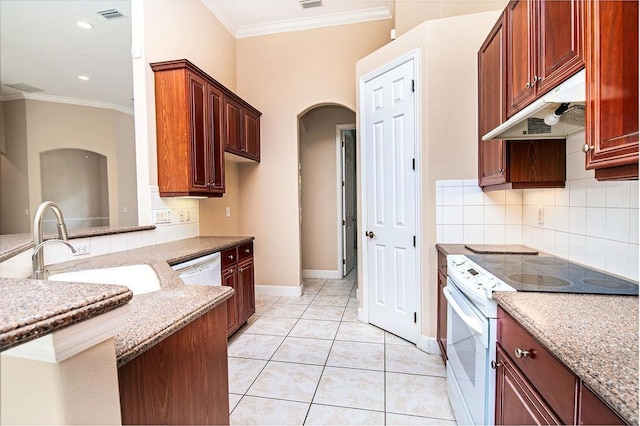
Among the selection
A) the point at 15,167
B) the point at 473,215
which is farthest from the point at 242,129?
the point at 15,167

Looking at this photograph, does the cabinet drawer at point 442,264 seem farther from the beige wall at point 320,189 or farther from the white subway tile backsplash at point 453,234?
the beige wall at point 320,189

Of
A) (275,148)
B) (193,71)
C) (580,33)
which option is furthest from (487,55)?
(275,148)

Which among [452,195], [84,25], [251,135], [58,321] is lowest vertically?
[58,321]

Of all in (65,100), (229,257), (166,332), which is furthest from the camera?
(65,100)

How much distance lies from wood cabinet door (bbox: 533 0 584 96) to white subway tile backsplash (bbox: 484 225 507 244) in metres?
1.24

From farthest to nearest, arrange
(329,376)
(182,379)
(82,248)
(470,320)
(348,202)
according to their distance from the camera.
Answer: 1. (348,202)
2. (329,376)
3. (82,248)
4. (470,320)
5. (182,379)

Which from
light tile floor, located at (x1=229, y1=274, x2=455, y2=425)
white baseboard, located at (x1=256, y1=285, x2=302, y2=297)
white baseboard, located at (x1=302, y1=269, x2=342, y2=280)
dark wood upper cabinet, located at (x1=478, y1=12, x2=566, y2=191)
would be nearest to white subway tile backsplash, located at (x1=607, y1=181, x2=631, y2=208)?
dark wood upper cabinet, located at (x1=478, y1=12, x2=566, y2=191)

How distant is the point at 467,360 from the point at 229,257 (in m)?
2.07

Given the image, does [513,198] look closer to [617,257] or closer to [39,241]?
[617,257]

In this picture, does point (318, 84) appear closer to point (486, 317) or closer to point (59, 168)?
point (486, 317)

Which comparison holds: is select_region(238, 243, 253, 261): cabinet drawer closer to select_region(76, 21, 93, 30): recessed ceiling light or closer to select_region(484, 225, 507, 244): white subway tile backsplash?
select_region(484, 225, 507, 244): white subway tile backsplash

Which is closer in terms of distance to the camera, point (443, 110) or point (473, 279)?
point (473, 279)

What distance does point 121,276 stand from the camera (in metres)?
1.75

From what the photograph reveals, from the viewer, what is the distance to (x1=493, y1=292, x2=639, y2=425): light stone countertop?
0.64 meters
